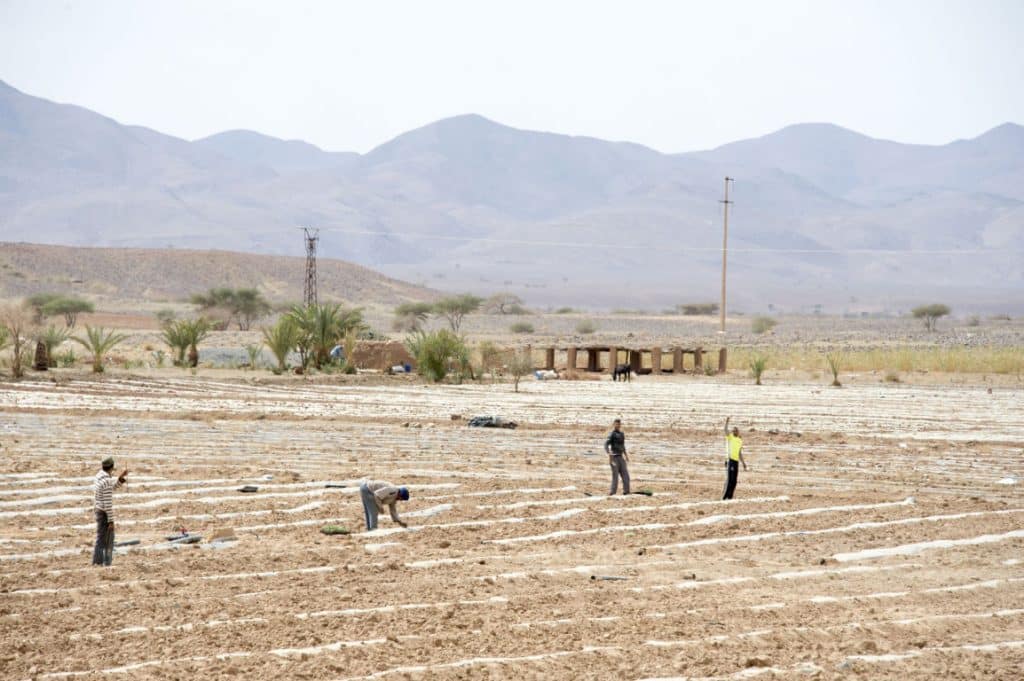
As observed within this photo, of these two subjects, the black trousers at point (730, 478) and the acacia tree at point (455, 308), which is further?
the acacia tree at point (455, 308)

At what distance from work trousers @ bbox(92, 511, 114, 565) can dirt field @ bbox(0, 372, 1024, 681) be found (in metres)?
0.13

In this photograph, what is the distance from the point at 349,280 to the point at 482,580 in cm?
12216

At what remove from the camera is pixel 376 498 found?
14398mm

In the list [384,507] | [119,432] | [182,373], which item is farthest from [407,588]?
[182,373]

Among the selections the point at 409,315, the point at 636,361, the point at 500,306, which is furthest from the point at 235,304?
the point at 636,361

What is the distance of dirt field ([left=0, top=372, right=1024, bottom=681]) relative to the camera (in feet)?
31.9

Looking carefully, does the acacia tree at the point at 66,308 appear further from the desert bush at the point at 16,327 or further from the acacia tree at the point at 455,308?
the desert bush at the point at 16,327

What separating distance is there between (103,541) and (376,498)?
3.11 metres

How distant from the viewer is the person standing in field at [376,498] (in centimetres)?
1438

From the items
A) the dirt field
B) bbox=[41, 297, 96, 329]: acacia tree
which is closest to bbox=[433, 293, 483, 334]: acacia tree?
bbox=[41, 297, 96, 329]: acacia tree

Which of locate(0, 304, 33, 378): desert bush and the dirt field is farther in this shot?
locate(0, 304, 33, 378): desert bush

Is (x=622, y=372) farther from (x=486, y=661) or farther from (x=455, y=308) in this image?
(x=455, y=308)

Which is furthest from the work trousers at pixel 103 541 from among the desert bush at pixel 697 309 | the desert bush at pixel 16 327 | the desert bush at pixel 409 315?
the desert bush at pixel 697 309

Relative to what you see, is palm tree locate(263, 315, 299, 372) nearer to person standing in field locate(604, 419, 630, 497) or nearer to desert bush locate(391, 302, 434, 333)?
person standing in field locate(604, 419, 630, 497)
